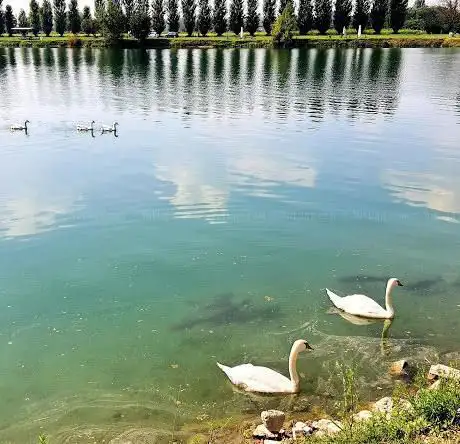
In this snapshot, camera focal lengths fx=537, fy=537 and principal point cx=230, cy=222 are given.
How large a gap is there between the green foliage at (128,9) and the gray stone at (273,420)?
120400mm

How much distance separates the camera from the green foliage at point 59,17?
137000mm

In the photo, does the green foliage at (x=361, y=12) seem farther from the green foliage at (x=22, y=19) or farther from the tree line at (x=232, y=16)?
the green foliage at (x=22, y=19)

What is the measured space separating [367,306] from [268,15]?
130759 mm

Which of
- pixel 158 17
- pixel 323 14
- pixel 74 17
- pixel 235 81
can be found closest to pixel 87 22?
pixel 74 17

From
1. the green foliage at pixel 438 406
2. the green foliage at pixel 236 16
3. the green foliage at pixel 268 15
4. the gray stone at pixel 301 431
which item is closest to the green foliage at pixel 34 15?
the green foliage at pixel 236 16

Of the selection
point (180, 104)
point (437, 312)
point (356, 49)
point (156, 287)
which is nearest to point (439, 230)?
point (437, 312)

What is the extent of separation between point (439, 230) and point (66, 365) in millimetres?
12318

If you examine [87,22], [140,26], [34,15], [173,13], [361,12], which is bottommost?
[140,26]

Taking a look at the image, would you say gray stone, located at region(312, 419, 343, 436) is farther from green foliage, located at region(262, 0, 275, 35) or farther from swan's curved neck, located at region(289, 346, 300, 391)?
green foliage, located at region(262, 0, 275, 35)

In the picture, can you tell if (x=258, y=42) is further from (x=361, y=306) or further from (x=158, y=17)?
(x=361, y=306)

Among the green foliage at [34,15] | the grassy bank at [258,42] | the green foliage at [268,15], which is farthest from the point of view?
the green foliage at [34,15]

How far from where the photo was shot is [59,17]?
137 metres

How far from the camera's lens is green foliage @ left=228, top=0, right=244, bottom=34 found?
132 m

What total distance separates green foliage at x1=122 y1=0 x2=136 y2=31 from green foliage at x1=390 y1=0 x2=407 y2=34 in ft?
195
